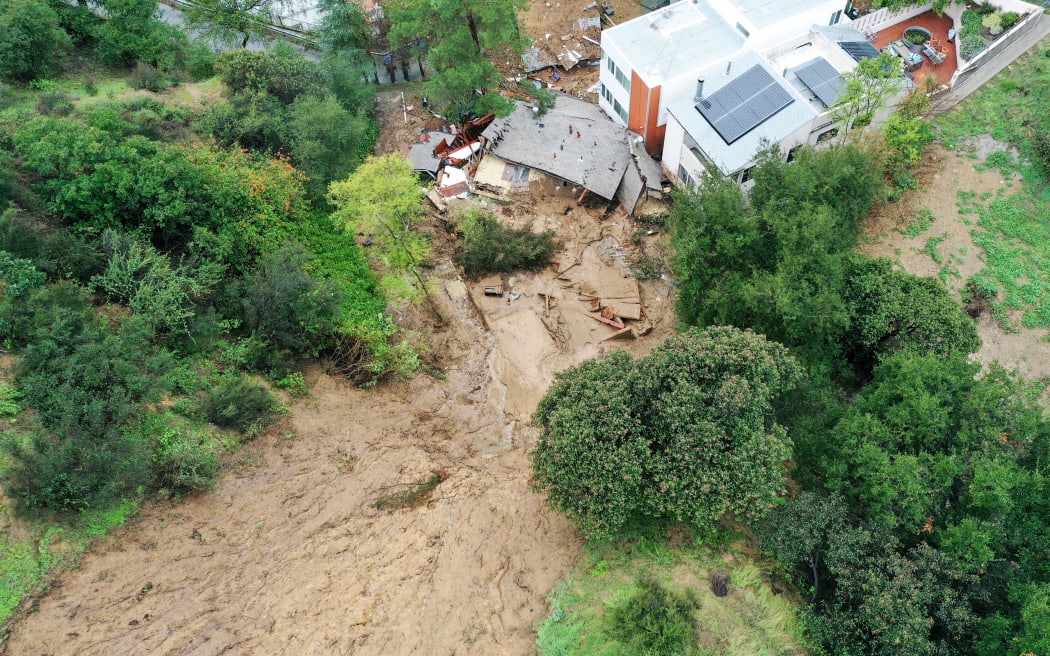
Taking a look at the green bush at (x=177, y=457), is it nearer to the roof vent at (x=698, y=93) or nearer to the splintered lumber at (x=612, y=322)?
the splintered lumber at (x=612, y=322)

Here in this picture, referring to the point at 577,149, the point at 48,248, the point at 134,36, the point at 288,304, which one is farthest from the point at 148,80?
the point at 577,149

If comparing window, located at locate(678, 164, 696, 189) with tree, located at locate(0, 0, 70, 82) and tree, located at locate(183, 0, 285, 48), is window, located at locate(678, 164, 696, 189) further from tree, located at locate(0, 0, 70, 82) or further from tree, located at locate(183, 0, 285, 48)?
tree, located at locate(0, 0, 70, 82)

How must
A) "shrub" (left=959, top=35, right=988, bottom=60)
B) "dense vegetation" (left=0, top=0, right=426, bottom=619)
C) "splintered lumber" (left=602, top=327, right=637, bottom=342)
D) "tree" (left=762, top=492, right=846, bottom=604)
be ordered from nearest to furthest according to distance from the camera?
1. "tree" (left=762, top=492, right=846, bottom=604)
2. "dense vegetation" (left=0, top=0, right=426, bottom=619)
3. "splintered lumber" (left=602, top=327, right=637, bottom=342)
4. "shrub" (left=959, top=35, right=988, bottom=60)

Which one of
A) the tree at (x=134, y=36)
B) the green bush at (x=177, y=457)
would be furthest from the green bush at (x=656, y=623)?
the tree at (x=134, y=36)

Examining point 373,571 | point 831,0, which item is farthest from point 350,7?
point 373,571

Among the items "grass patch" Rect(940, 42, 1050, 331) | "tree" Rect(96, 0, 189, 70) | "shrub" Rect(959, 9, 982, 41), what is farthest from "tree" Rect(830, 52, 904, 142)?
"tree" Rect(96, 0, 189, 70)

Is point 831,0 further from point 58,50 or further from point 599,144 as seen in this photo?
point 58,50
